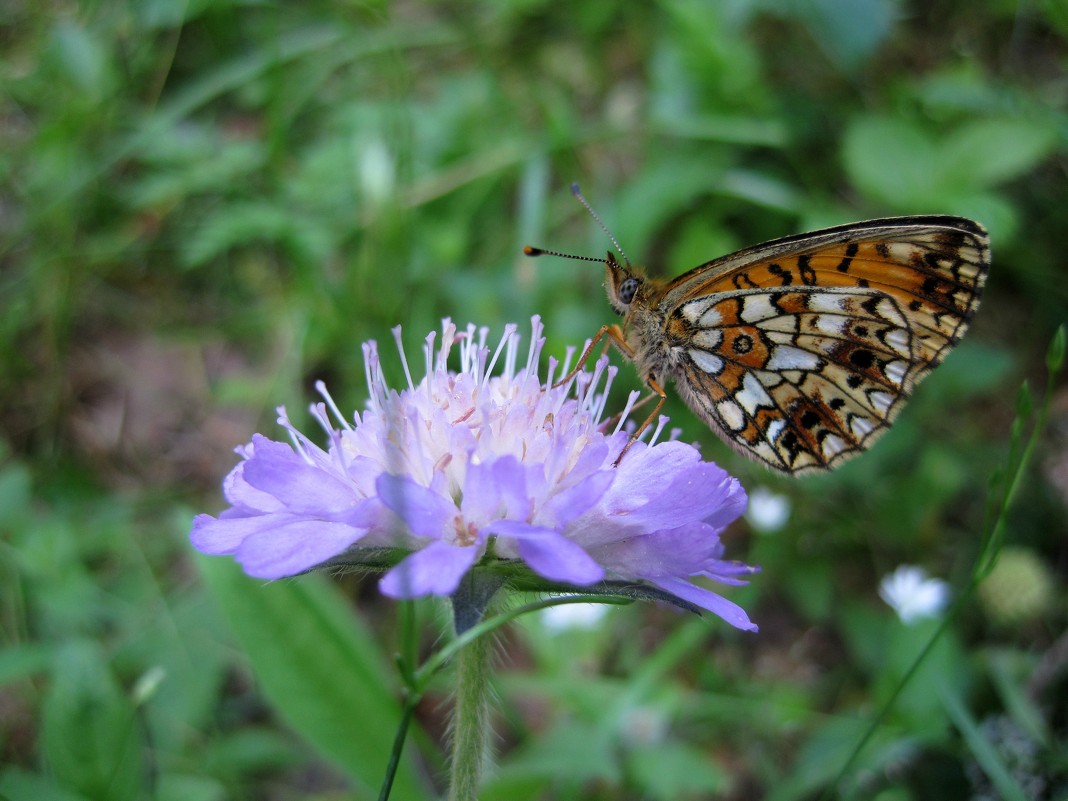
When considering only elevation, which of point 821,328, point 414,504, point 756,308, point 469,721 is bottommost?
point 469,721

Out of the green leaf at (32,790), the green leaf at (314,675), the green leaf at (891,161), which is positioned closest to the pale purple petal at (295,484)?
the green leaf at (314,675)

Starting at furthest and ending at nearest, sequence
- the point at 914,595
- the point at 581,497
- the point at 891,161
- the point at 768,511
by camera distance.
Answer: the point at 891,161
the point at 768,511
the point at 914,595
the point at 581,497

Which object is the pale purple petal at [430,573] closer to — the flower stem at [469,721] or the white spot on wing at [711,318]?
the flower stem at [469,721]

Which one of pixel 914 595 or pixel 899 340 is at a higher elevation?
pixel 899 340

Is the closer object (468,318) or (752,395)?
(752,395)

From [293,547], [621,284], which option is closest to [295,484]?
[293,547]

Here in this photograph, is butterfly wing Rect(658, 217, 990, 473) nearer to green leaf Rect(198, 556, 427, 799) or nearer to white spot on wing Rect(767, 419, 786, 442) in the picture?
white spot on wing Rect(767, 419, 786, 442)

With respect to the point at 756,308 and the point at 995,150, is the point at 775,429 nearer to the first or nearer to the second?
the point at 756,308

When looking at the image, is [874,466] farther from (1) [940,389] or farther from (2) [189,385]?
(2) [189,385]
